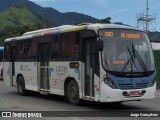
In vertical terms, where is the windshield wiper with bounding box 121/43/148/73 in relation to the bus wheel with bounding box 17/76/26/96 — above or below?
above

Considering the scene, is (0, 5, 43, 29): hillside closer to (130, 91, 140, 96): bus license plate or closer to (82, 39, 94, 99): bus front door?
(82, 39, 94, 99): bus front door

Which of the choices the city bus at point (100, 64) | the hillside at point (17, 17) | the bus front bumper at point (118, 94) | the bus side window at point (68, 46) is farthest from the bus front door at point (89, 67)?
the hillside at point (17, 17)

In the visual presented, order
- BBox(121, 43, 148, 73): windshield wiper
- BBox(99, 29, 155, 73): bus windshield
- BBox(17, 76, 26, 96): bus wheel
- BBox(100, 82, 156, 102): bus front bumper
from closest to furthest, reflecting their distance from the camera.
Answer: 1. BBox(100, 82, 156, 102): bus front bumper
2. BBox(99, 29, 155, 73): bus windshield
3. BBox(121, 43, 148, 73): windshield wiper
4. BBox(17, 76, 26, 96): bus wheel

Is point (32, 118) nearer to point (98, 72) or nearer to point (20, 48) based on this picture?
point (98, 72)

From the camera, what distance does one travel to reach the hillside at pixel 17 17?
153 m

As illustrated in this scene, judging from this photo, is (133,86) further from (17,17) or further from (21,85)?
(17,17)

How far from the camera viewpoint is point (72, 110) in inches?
567

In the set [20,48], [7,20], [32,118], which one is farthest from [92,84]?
[7,20]

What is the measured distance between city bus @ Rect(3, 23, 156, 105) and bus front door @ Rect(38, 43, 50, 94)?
0.09 metres

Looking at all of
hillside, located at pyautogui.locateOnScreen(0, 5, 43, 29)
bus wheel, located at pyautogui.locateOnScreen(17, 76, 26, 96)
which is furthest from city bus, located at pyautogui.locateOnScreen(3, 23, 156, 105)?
hillside, located at pyautogui.locateOnScreen(0, 5, 43, 29)

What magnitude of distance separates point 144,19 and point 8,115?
192 ft

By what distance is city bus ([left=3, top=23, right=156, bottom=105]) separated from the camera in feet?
46.3

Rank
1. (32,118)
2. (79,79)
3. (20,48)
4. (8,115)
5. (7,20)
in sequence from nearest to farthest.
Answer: (32,118)
(8,115)
(79,79)
(20,48)
(7,20)

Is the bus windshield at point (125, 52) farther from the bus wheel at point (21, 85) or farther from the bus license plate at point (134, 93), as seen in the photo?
the bus wheel at point (21, 85)
